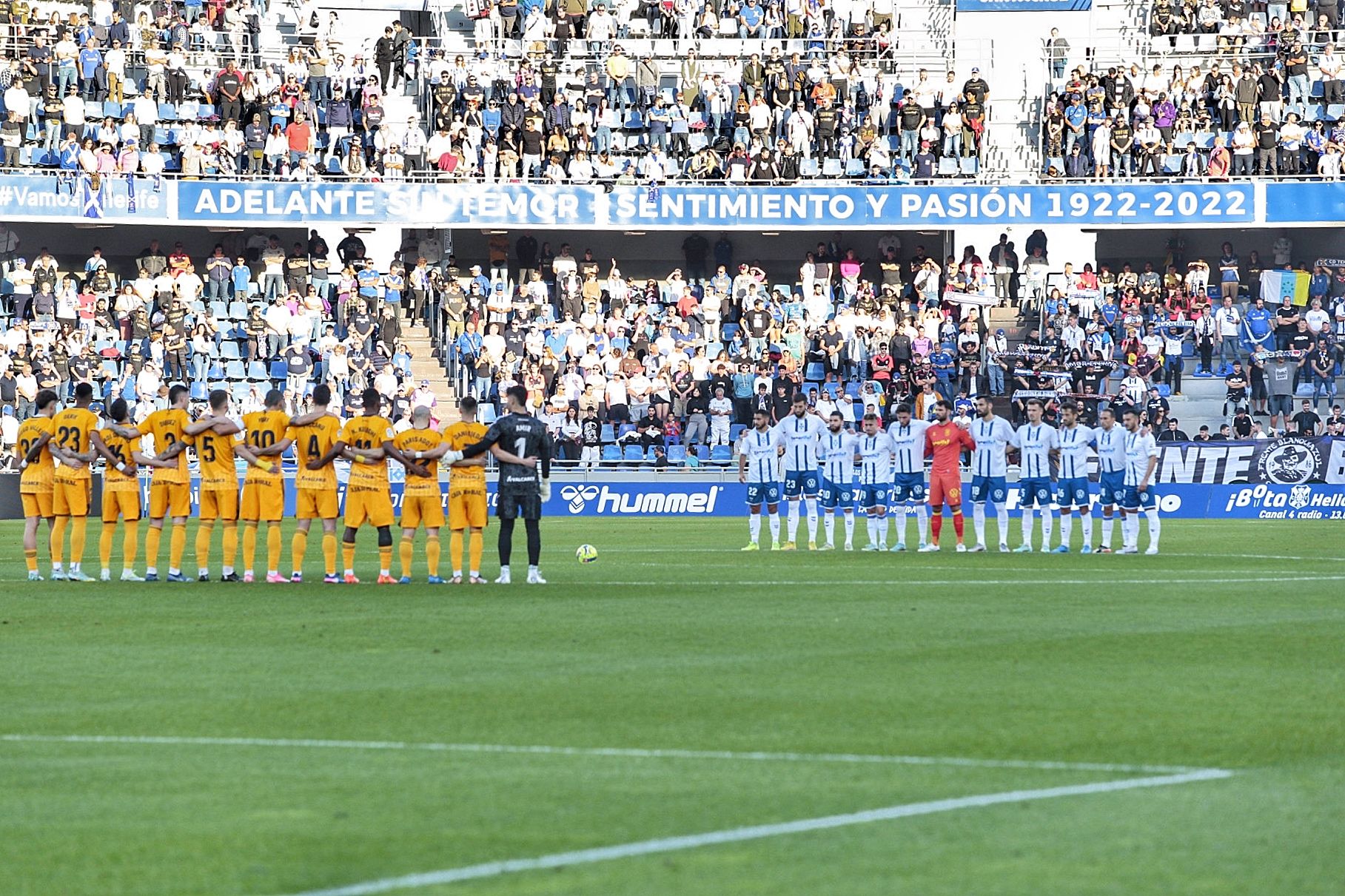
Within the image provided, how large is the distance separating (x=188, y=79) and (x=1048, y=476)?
25.0 m

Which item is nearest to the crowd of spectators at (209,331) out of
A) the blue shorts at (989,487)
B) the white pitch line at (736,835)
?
the blue shorts at (989,487)

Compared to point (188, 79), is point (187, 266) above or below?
below

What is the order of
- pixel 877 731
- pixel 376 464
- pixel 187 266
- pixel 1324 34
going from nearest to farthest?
pixel 877 731 < pixel 376 464 < pixel 187 266 < pixel 1324 34

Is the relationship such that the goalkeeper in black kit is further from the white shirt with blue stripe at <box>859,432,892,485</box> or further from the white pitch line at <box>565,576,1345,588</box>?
the white shirt with blue stripe at <box>859,432,892,485</box>

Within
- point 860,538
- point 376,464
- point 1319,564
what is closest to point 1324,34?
point 860,538

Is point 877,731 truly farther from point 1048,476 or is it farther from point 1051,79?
point 1051,79

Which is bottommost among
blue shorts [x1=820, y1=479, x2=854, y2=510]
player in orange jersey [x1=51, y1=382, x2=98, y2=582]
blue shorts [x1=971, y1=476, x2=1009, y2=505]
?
blue shorts [x1=820, y1=479, x2=854, y2=510]

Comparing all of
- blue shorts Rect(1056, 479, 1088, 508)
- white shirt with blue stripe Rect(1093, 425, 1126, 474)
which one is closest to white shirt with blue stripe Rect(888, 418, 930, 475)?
blue shorts Rect(1056, 479, 1088, 508)

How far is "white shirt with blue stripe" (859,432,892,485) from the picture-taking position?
87.9 ft

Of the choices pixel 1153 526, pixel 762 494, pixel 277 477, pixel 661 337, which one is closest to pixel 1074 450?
pixel 1153 526

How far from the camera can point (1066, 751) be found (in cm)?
903

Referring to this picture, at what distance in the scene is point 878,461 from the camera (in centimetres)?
2691

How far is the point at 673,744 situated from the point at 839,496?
1808cm

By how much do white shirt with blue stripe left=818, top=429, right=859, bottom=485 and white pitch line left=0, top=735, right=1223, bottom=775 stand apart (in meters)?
18.2
